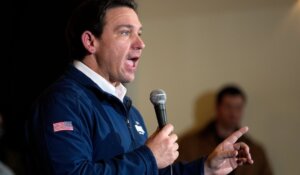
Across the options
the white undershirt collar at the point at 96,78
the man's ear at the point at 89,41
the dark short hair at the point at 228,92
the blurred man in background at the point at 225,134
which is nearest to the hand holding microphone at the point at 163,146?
the white undershirt collar at the point at 96,78

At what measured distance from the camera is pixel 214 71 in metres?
3.65

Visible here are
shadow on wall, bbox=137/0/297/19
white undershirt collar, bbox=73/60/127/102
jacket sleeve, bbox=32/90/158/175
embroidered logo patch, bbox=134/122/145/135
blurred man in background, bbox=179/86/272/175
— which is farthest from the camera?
shadow on wall, bbox=137/0/297/19

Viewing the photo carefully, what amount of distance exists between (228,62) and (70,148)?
2378 millimetres

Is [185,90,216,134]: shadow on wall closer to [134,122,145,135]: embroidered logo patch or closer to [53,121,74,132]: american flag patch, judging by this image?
[134,122,145,135]: embroidered logo patch

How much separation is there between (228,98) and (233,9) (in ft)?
2.01

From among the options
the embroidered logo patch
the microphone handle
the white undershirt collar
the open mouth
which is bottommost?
the embroidered logo patch

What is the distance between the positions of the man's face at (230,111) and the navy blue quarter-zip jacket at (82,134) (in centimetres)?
192

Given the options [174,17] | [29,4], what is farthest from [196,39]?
[29,4]

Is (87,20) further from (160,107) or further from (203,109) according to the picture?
(203,109)

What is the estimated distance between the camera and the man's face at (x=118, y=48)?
1.67 meters

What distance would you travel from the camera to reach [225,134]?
11.5 feet

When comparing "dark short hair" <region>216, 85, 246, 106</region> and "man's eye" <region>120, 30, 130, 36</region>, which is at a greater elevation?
"man's eye" <region>120, 30, 130, 36</region>

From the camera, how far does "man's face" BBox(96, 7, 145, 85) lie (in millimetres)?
1675

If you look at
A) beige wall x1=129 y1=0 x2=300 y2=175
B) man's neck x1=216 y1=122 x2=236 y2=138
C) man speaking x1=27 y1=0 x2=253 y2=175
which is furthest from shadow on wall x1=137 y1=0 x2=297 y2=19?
man speaking x1=27 y1=0 x2=253 y2=175
